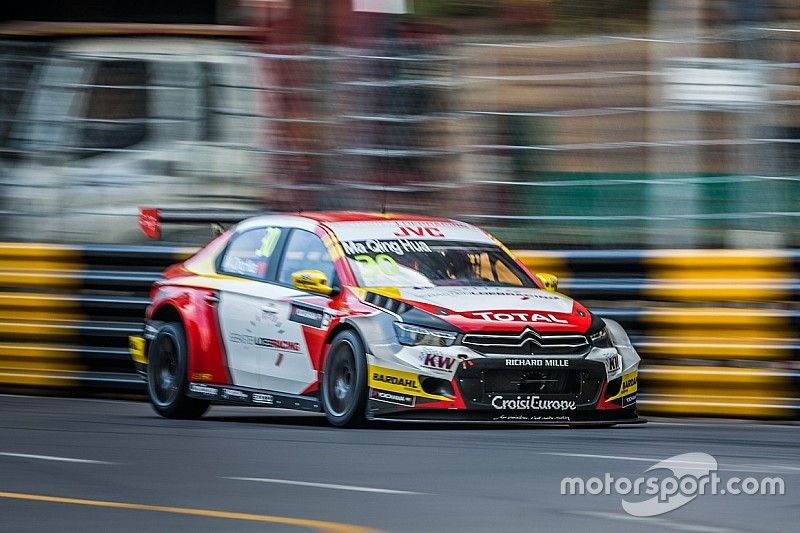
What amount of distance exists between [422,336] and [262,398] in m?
1.45

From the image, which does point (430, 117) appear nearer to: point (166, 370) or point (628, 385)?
point (166, 370)

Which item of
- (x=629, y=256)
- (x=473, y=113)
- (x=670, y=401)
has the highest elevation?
(x=473, y=113)

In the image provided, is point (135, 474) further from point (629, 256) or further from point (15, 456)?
point (629, 256)

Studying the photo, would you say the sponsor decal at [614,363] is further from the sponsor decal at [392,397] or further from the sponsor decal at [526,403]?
the sponsor decal at [392,397]

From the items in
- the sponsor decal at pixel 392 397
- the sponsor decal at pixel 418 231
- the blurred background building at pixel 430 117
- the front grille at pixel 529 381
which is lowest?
the sponsor decal at pixel 392 397

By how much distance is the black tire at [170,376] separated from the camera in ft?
41.9

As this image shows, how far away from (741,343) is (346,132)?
3265 mm

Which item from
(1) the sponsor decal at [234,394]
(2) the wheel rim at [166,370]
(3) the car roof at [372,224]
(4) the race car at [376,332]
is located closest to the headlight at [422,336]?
(4) the race car at [376,332]

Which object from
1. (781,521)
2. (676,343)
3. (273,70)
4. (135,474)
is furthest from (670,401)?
(781,521)

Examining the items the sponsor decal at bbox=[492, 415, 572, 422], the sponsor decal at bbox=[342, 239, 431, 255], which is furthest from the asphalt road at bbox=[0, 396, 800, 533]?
the sponsor decal at bbox=[342, 239, 431, 255]

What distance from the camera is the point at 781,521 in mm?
7062

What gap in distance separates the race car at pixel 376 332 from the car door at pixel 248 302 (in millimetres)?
10

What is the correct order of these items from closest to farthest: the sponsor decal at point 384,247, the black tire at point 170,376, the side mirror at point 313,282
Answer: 1. the side mirror at point 313,282
2. the sponsor decal at point 384,247
3. the black tire at point 170,376

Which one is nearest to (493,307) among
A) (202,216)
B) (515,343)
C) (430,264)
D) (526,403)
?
(515,343)
